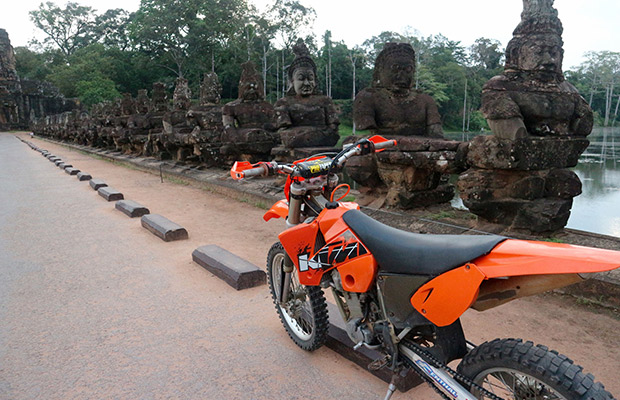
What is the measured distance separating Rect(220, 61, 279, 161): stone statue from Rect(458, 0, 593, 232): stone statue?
5.36 m

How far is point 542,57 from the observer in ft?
12.2

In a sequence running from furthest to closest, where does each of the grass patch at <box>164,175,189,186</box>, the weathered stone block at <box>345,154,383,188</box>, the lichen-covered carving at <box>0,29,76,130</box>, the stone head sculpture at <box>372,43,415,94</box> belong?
1. the lichen-covered carving at <box>0,29,76,130</box>
2. the grass patch at <box>164,175,189,186</box>
3. the weathered stone block at <box>345,154,383,188</box>
4. the stone head sculpture at <box>372,43,415,94</box>

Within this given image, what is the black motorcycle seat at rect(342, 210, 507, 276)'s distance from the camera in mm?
1641

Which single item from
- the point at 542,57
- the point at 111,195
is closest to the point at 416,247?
the point at 542,57

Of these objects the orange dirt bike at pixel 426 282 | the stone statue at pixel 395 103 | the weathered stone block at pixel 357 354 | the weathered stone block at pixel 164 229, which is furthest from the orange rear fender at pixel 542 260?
the weathered stone block at pixel 164 229

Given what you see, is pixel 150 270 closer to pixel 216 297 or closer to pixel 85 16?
pixel 216 297

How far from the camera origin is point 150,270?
4.31m

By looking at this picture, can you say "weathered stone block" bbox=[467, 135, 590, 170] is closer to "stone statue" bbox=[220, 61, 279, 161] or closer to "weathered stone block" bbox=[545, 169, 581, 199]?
"weathered stone block" bbox=[545, 169, 581, 199]

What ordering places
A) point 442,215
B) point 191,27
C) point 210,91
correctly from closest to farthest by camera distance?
point 442,215
point 210,91
point 191,27

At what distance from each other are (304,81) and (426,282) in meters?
6.13

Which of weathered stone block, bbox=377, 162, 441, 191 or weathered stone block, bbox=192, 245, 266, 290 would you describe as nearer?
weathered stone block, bbox=192, 245, 266, 290

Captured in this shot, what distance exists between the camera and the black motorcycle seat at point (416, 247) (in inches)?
64.6

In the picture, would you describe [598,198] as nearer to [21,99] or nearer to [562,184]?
[562,184]

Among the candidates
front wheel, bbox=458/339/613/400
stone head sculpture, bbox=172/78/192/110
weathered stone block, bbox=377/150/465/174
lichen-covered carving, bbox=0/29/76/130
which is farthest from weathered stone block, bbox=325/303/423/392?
lichen-covered carving, bbox=0/29/76/130
